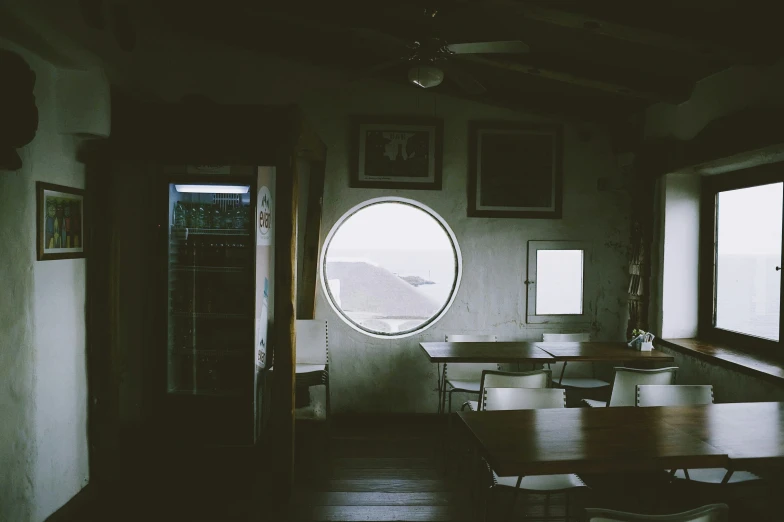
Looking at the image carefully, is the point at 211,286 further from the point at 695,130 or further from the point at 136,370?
the point at 695,130

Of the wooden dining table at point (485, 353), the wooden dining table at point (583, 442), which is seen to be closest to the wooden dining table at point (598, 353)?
the wooden dining table at point (485, 353)

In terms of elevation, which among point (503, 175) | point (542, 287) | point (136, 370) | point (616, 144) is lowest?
point (136, 370)

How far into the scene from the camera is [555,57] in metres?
4.19

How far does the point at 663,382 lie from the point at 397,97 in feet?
11.1

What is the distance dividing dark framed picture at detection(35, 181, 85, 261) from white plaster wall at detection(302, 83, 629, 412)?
7.23 ft

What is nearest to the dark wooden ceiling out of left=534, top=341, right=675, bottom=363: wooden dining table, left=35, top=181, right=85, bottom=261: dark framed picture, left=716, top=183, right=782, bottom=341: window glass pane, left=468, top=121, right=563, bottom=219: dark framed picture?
left=468, top=121, right=563, bottom=219: dark framed picture

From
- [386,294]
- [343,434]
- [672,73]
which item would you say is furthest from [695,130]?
[386,294]

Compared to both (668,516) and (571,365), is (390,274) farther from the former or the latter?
(668,516)

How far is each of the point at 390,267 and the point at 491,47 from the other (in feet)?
37.3

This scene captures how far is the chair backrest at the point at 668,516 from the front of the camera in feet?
5.48

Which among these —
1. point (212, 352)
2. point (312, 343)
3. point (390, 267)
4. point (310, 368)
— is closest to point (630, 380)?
point (310, 368)

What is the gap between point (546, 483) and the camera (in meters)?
2.70

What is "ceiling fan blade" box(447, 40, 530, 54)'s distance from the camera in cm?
313

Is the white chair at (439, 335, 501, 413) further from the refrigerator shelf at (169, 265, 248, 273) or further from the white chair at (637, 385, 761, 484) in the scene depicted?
the refrigerator shelf at (169, 265, 248, 273)
